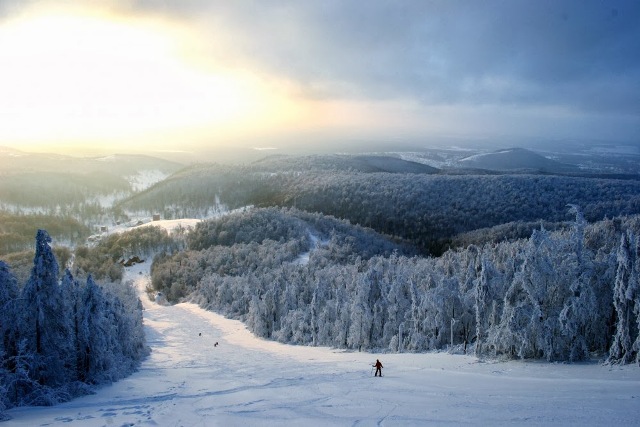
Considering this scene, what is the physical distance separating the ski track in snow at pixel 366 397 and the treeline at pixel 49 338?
1459mm

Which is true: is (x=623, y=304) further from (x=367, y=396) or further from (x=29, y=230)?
(x=29, y=230)

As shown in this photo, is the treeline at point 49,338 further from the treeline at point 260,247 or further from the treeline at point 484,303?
the treeline at point 260,247

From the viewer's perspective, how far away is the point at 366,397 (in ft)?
72.2

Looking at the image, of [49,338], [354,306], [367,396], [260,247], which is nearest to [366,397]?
[367,396]

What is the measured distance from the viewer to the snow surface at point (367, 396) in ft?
60.3

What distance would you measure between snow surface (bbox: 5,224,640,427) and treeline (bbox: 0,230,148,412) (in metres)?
1.41

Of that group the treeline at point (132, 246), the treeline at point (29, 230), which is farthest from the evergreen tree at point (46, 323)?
the treeline at point (29, 230)

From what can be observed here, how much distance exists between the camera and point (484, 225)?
17862 cm

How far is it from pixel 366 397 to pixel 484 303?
17.9 m

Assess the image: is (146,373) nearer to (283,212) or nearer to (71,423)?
(71,423)

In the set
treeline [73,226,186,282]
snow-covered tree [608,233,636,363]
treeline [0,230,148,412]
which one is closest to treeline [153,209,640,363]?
snow-covered tree [608,233,636,363]

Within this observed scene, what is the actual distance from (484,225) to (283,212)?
86.1 metres

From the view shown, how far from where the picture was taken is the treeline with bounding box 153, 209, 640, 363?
2780cm

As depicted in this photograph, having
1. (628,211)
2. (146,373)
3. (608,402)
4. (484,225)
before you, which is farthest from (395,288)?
(628,211)
